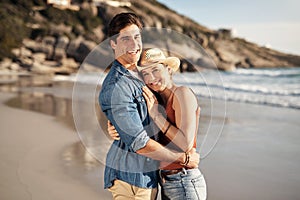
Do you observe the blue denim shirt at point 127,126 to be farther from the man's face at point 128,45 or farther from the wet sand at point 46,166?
the wet sand at point 46,166

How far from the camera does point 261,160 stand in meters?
5.34

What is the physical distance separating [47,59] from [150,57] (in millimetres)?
46786

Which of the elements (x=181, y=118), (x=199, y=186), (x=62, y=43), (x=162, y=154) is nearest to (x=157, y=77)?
(x=181, y=118)

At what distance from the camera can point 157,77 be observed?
1.77 m

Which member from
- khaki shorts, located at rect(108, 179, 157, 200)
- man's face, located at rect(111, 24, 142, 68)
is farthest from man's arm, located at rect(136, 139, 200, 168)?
man's face, located at rect(111, 24, 142, 68)

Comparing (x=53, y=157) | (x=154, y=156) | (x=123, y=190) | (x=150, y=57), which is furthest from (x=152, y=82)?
(x=53, y=157)

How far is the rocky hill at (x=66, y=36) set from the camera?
41.5 metres

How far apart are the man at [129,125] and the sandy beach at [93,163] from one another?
107cm

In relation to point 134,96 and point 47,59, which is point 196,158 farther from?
point 47,59

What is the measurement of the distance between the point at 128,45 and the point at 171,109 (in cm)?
39

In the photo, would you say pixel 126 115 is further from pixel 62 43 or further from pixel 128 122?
pixel 62 43

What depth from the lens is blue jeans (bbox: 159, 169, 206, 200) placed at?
1.90 metres

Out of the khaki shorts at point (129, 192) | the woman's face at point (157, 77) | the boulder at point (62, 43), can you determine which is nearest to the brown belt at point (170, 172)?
the khaki shorts at point (129, 192)

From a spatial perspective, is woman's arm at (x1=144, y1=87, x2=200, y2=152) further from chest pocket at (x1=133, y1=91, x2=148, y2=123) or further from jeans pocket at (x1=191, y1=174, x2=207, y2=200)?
jeans pocket at (x1=191, y1=174, x2=207, y2=200)
